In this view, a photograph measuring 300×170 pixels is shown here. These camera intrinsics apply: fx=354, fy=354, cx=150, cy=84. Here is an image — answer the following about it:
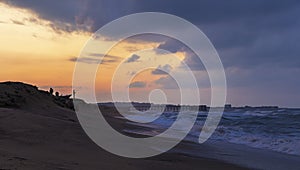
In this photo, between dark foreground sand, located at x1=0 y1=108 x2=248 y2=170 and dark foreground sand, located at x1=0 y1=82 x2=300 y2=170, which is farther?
dark foreground sand, located at x1=0 y1=82 x2=300 y2=170

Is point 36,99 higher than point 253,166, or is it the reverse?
point 36,99

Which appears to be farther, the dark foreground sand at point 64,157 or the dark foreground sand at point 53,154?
the dark foreground sand at point 64,157

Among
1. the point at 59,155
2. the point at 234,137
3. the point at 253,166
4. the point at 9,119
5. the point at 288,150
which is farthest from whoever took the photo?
the point at 234,137

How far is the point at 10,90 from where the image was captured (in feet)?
62.8

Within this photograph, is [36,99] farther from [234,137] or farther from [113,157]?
[113,157]

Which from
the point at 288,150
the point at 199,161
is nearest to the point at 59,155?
the point at 199,161

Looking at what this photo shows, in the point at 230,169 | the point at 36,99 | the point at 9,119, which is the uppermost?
the point at 36,99

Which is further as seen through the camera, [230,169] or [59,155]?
[230,169]

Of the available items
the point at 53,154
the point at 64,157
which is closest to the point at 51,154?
the point at 53,154

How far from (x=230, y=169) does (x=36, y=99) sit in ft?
49.7

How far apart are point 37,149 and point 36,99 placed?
14.4 m

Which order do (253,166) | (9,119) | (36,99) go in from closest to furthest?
(253,166) < (9,119) < (36,99)

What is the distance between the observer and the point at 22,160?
222 inches

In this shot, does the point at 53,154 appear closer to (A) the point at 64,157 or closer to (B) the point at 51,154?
(B) the point at 51,154
